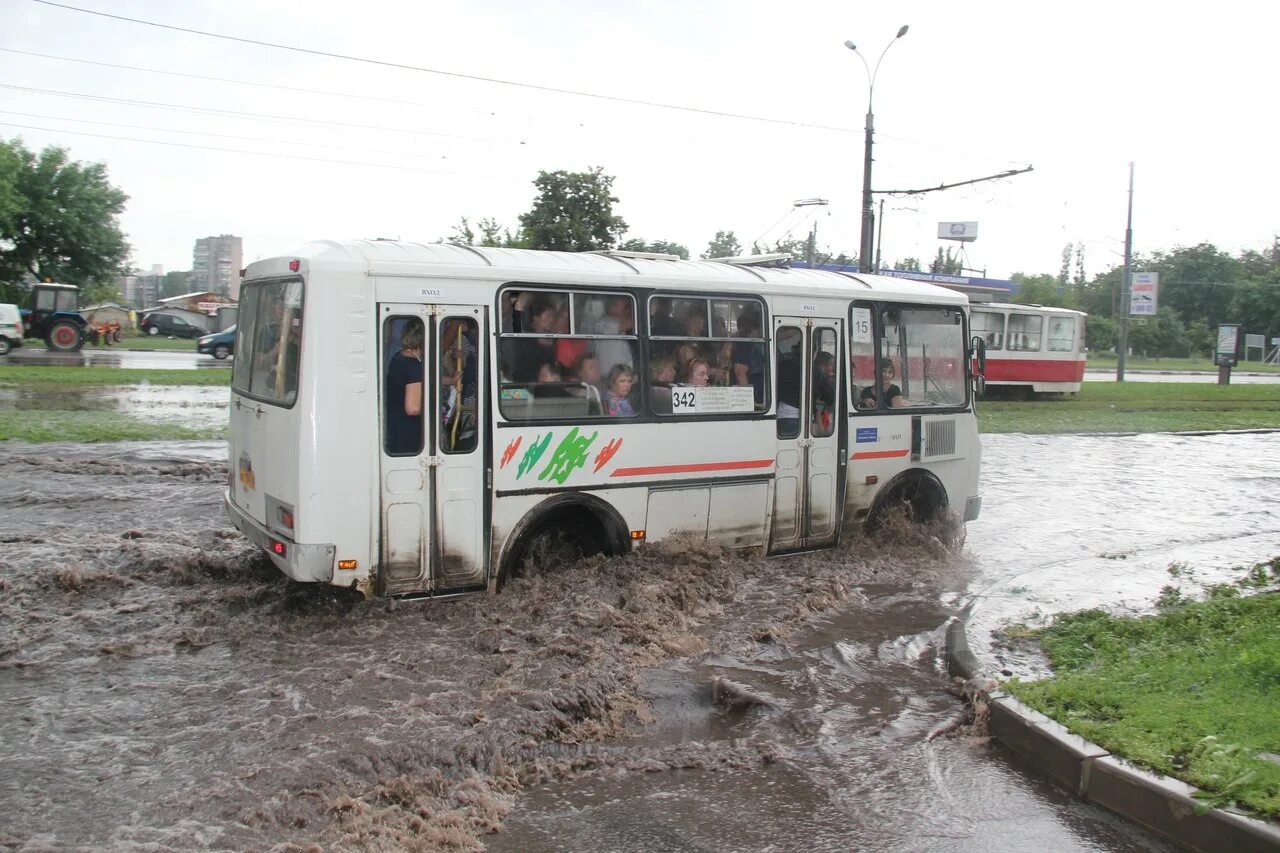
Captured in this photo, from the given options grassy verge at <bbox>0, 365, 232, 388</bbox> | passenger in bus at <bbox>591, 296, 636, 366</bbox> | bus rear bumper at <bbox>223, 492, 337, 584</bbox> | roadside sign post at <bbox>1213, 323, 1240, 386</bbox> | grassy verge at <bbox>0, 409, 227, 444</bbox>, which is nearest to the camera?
bus rear bumper at <bbox>223, 492, 337, 584</bbox>

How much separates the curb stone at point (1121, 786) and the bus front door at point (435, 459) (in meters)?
3.75

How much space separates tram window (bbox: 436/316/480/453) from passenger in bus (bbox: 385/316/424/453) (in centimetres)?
17

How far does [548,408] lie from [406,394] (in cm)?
114

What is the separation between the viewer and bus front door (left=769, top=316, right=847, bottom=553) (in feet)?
30.4

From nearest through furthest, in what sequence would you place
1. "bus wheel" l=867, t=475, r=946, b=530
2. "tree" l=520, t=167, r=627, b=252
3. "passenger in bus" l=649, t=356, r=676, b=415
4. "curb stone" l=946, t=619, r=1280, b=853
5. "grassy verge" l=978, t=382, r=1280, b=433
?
1. "curb stone" l=946, t=619, r=1280, b=853
2. "passenger in bus" l=649, t=356, r=676, b=415
3. "bus wheel" l=867, t=475, r=946, b=530
4. "tree" l=520, t=167, r=627, b=252
5. "grassy verge" l=978, t=382, r=1280, b=433

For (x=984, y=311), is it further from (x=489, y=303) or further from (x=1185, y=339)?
(x=1185, y=339)

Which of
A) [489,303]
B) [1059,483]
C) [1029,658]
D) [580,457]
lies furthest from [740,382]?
[1059,483]

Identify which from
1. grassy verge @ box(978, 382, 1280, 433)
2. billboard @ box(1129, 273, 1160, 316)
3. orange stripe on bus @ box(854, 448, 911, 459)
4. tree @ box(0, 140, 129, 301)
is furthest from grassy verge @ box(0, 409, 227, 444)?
billboard @ box(1129, 273, 1160, 316)

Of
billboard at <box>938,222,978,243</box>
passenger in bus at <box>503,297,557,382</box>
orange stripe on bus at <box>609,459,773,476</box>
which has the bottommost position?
Answer: orange stripe on bus at <box>609,459,773,476</box>

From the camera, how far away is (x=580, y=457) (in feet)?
26.0

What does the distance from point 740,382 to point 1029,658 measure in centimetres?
329

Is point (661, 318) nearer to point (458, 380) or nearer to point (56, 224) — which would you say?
point (458, 380)

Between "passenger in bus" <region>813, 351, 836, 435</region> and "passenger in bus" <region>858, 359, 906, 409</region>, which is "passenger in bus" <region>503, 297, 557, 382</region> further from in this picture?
"passenger in bus" <region>858, 359, 906, 409</region>

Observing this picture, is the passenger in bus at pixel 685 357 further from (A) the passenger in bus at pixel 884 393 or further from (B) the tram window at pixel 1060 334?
(B) the tram window at pixel 1060 334
